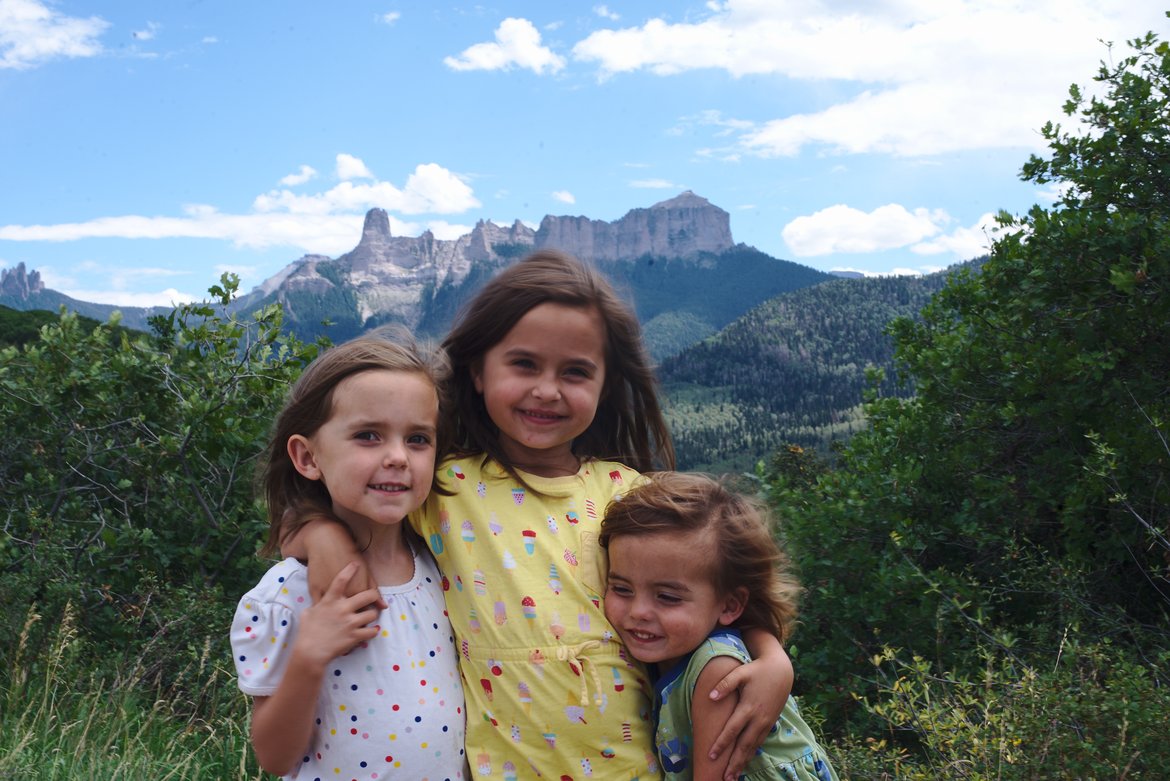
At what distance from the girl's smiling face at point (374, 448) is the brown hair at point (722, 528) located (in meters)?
0.53

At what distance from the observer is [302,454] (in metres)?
2.11

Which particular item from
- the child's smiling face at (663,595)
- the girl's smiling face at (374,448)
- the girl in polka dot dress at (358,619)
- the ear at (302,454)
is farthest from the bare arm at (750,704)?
the ear at (302,454)

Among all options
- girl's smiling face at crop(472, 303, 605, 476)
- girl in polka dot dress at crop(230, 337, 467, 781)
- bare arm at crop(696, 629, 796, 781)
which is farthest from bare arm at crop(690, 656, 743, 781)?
girl's smiling face at crop(472, 303, 605, 476)

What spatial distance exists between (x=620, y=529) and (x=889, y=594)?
3.97m

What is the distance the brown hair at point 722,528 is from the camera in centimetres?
217

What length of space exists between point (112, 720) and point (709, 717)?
328cm

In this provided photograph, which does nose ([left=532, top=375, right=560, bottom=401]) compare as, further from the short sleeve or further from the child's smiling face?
the short sleeve

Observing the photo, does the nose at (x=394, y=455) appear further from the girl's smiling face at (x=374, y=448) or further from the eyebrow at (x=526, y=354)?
the eyebrow at (x=526, y=354)

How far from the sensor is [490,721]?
2.07m

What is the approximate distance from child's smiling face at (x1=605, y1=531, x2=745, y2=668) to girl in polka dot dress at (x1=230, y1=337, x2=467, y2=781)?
447mm

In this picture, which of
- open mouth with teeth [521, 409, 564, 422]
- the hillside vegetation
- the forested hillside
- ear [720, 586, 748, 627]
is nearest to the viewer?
ear [720, 586, 748, 627]

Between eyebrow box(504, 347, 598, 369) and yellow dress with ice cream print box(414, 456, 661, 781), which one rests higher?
eyebrow box(504, 347, 598, 369)

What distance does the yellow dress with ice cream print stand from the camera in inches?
80.2

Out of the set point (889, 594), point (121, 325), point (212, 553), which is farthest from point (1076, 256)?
point (121, 325)
